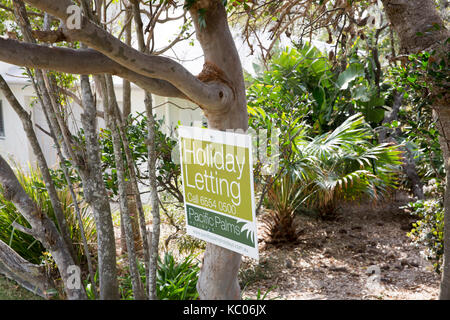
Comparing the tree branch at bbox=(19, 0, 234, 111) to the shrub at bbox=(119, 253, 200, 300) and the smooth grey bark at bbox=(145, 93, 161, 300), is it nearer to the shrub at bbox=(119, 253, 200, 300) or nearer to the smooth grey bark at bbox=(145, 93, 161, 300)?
the smooth grey bark at bbox=(145, 93, 161, 300)

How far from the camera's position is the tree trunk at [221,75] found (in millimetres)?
2637

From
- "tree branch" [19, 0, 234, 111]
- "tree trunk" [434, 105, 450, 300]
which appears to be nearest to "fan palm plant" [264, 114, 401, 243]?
"tree trunk" [434, 105, 450, 300]

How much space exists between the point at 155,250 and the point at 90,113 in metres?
1.07

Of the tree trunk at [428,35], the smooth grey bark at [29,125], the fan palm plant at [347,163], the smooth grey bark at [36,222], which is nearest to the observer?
the smooth grey bark at [29,125]

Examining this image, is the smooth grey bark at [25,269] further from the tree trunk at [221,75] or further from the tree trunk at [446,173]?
the tree trunk at [446,173]

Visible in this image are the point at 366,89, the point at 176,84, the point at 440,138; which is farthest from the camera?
the point at 366,89

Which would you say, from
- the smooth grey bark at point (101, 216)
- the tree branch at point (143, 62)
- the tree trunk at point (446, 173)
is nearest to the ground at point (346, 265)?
the tree trunk at point (446, 173)

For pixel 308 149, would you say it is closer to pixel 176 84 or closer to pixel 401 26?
pixel 401 26

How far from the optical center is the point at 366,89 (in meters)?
7.73

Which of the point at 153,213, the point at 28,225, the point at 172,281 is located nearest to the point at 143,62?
the point at 153,213

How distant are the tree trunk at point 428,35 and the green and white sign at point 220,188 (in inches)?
68.1

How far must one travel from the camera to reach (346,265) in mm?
5840

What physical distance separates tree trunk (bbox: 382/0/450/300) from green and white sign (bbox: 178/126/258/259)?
68.1 inches
